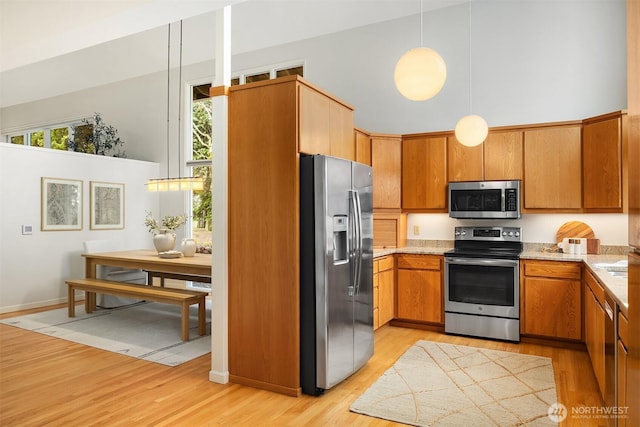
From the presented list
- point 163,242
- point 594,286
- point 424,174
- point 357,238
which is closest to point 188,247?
point 163,242

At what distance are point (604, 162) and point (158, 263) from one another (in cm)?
495

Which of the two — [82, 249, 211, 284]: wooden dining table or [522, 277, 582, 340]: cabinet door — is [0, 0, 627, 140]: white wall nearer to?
[522, 277, 582, 340]: cabinet door

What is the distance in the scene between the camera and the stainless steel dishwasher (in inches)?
91.3

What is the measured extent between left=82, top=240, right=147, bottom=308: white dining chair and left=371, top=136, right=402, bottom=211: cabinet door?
12.6ft

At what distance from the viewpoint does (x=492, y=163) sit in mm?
4906

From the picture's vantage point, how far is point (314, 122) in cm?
344

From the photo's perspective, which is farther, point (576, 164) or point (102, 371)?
point (576, 164)

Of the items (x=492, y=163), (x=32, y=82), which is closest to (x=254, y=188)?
(x=492, y=163)

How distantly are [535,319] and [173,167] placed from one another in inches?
242

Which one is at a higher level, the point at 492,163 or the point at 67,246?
the point at 492,163

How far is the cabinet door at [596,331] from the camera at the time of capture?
2883mm

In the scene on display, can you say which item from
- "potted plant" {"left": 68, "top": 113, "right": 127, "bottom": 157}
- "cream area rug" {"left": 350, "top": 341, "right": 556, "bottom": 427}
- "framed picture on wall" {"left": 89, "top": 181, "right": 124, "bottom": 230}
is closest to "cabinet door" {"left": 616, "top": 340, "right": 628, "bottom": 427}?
"cream area rug" {"left": 350, "top": 341, "right": 556, "bottom": 427}

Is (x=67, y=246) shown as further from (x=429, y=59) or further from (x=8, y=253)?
(x=429, y=59)

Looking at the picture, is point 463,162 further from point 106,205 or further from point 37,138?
point 37,138
